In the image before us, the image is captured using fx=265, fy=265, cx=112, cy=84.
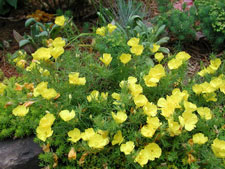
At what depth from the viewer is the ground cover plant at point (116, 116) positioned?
1.77 m

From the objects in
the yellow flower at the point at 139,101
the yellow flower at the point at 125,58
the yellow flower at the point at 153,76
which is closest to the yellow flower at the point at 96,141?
the yellow flower at the point at 139,101

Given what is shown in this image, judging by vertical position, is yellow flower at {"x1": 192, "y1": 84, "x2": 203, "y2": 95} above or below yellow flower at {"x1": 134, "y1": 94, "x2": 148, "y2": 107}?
below

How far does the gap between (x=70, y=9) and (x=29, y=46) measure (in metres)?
1.02

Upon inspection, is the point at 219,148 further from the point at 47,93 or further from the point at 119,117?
the point at 47,93

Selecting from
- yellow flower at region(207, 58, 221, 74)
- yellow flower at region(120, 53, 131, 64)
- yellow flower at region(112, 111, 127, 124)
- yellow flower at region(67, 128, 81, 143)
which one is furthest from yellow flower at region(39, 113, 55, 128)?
yellow flower at region(207, 58, 221, 74)

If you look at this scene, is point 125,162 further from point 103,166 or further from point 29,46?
point 29,46

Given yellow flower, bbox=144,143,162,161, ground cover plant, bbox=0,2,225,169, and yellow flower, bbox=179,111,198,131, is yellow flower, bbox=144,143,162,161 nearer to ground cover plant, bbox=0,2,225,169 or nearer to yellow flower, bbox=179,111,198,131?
ground cover plant, bbox=0,2,225,169

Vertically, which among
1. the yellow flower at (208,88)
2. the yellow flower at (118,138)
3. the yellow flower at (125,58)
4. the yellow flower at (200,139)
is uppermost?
the yellow flower at (125,58)

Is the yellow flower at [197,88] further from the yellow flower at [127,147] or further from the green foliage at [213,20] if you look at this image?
the green foliage at [213,20]

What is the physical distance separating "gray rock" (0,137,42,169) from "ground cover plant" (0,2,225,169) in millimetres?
80

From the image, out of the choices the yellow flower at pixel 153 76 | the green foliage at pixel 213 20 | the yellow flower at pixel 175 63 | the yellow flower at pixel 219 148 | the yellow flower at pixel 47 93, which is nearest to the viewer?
the yellow flower at pixel 219 148

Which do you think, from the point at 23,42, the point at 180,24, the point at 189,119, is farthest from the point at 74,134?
the point at 180,24

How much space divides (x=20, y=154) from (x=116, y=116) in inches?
33.3

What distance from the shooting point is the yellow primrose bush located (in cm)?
177
